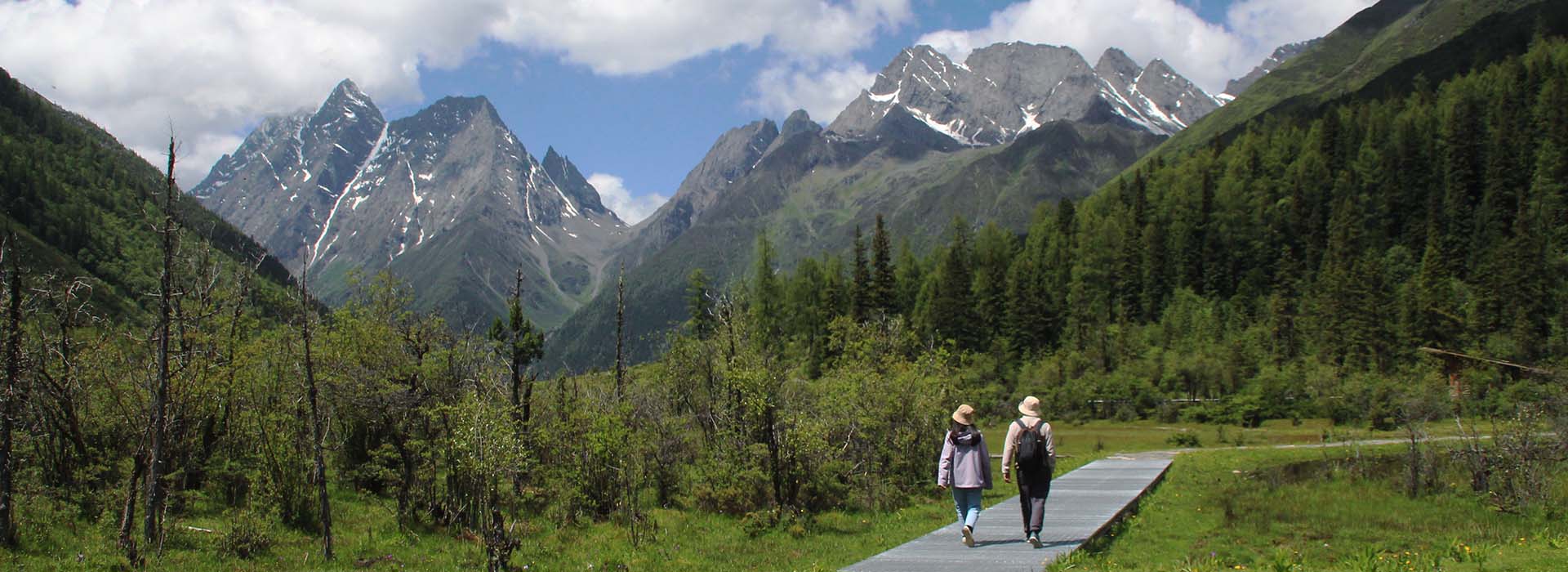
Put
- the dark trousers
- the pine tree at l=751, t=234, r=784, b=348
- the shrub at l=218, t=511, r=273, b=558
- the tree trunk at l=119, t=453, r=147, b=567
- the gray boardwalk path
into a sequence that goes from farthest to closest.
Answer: the pine tree at l=751, t=234, r=784, b=348 < the shrub at l=218, t=511, r=273, b=558 < the tree trunk at l=119, t=453, r=147, b=567 < the dark trousers < the gray boardwalk path

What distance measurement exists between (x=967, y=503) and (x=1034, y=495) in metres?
1.18

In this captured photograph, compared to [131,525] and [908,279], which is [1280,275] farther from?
[131,525]

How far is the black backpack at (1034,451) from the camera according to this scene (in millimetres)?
13992

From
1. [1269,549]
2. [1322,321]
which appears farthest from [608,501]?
[1322,321]

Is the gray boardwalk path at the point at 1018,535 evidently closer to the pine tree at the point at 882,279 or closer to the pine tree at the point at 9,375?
the pine tree at the point at 9,375

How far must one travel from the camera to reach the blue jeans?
570 inches

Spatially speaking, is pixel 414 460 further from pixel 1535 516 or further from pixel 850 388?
pixel 1535 516

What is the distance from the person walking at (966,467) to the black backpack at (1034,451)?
604 millimetres

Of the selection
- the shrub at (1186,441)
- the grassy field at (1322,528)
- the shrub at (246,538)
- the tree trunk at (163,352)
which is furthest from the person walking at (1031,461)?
the shrub at (1186,441)

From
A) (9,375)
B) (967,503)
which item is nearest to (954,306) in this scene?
(967,503)

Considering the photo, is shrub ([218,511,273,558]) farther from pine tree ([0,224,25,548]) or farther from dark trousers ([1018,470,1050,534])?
dark trousers ([1018,470,1050,534])

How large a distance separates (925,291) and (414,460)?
88.6 meters

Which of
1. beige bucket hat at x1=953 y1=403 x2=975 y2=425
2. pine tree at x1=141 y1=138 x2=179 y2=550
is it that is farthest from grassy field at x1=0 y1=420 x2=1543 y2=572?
beige bucket hat at x1=953 y1=403 x2=975 y2=425

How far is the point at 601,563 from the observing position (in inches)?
662
